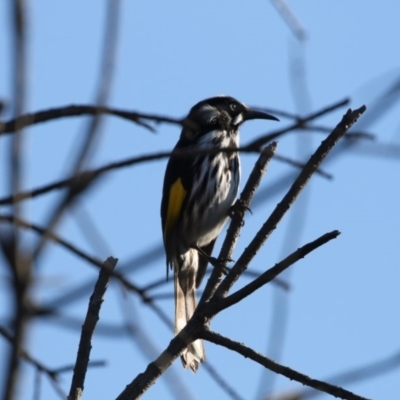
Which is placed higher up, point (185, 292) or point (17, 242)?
A: point (185, 292)

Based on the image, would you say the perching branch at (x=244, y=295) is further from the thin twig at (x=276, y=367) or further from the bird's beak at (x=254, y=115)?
the bird's beak at (x=254, y=115)

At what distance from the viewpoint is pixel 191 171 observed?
785 cm

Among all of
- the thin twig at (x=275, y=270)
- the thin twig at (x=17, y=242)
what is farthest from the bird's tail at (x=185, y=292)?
the thin twig at (x=17, y=242)

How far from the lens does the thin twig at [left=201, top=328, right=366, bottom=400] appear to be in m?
3.60

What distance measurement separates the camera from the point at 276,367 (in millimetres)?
3715

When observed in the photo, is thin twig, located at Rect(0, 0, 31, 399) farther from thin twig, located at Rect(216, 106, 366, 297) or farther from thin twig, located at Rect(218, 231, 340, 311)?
thin twig, located at Rect(216, 106, 366, 297)

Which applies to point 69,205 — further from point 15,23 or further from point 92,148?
point 15,23

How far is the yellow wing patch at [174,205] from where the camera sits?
7.84 m

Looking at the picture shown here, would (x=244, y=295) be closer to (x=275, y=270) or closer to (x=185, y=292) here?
(x=275, y=270)

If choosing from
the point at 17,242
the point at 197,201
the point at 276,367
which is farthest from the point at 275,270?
the point at 197,201

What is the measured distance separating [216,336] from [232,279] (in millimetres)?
326

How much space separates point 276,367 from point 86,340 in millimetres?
819

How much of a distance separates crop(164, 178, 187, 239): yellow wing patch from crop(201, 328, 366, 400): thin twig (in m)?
3.84

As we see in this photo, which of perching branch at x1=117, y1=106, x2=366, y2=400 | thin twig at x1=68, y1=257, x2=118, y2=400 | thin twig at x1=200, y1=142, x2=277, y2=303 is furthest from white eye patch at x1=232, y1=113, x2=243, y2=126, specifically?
thin twig at x1=68, y1=257, x2=118, y2=400
